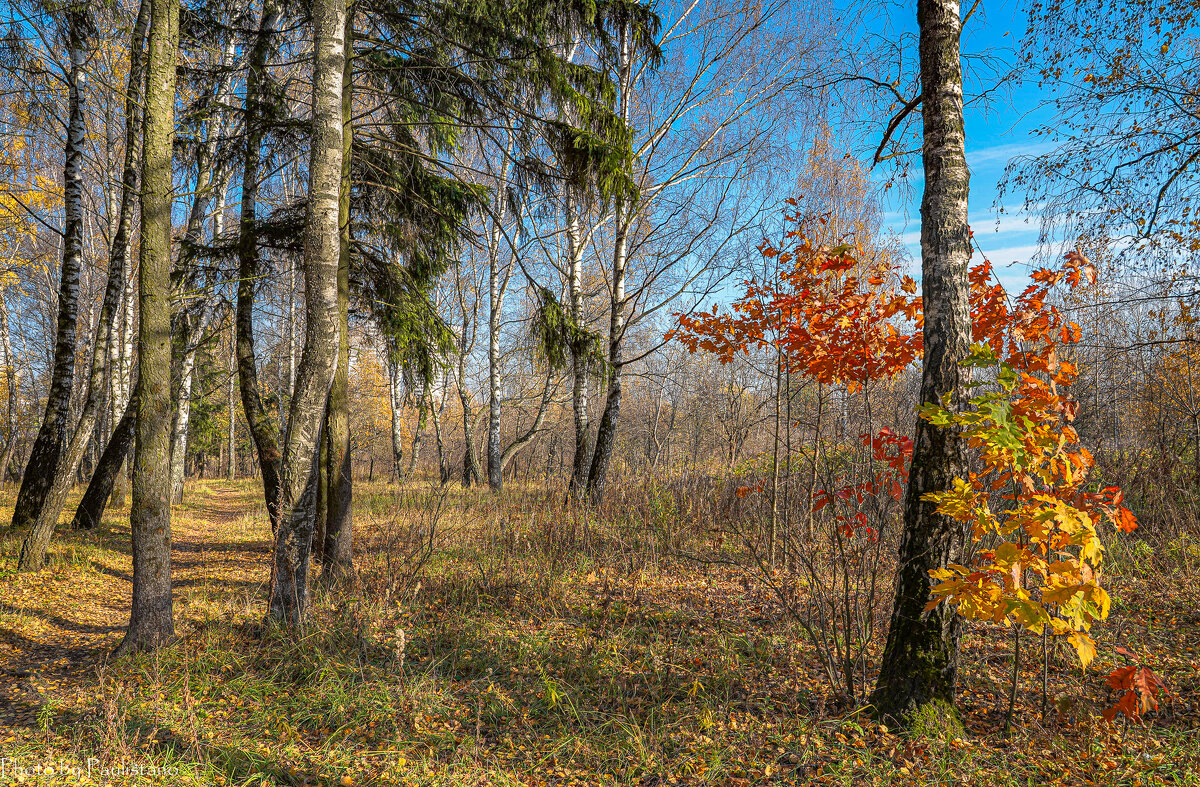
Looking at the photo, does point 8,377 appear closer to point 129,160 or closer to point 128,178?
point 128,178

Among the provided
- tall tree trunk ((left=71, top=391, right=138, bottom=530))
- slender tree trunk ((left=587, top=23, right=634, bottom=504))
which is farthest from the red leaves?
tall tree trunk ((left=71, top=391, right=138, bottom=530))

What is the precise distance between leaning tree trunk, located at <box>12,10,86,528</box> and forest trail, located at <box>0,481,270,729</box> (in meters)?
0.58

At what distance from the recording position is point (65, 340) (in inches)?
243

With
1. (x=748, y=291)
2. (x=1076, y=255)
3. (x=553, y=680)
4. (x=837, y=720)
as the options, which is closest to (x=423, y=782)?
(x=553, y=680)

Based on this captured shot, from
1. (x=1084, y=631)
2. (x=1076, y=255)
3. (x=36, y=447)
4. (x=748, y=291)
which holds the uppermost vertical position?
(x=748, y=291)

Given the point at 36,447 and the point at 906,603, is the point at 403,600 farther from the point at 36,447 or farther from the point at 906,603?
the point at 36,447

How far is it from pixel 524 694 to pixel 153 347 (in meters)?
3.29

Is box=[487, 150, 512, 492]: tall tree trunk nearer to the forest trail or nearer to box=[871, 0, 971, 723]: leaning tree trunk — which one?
the forest trail

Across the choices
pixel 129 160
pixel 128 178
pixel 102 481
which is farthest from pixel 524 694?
pixel 102 481

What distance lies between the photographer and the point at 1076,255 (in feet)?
8.97

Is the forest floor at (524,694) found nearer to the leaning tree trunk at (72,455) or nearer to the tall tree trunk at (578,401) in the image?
the leaning tree trunk at (72,455)

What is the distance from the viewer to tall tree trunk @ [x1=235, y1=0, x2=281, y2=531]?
594cm

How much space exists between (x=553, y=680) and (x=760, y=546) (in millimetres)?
3176

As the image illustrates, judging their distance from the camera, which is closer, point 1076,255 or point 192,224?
point 1076,255
